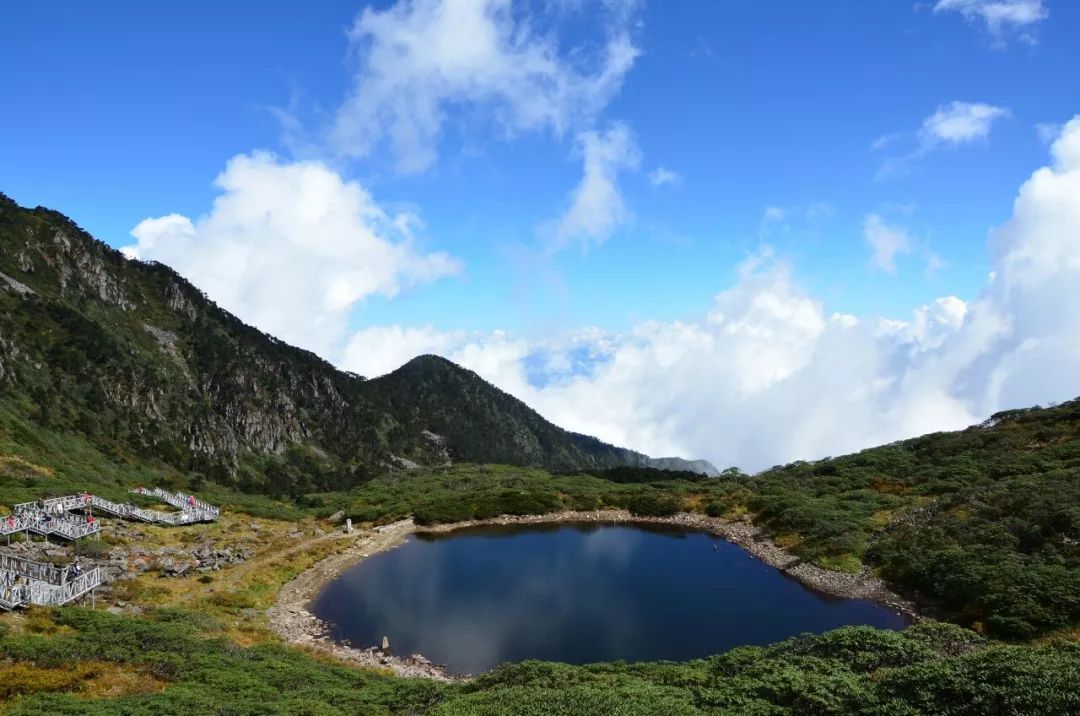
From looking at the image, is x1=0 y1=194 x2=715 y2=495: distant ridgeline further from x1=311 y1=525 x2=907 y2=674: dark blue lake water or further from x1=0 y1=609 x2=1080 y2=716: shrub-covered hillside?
x1=0 y1=609 x2=1080 y2=716: shrub-covered hillside

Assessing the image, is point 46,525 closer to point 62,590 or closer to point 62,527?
point 62,527

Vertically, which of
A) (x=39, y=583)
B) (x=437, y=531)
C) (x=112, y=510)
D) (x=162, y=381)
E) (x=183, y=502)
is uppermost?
(x=162, y=381)

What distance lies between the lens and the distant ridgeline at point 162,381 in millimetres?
97500

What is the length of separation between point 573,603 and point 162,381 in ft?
398

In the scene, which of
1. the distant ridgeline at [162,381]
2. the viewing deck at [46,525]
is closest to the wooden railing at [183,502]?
the viewing deck at [46,525]

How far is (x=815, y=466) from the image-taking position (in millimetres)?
84188

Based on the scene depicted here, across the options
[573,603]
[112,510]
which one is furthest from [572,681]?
[112,510]

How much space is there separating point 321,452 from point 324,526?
97996 millimetres

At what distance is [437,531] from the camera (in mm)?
66625

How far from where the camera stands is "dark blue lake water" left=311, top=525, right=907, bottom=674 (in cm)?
3534

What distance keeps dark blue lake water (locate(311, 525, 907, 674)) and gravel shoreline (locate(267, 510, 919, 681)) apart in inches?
42.6

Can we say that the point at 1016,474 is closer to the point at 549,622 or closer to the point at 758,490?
the point at 758,490

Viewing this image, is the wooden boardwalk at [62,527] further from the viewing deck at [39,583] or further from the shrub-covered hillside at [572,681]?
the shrub-covered hillside at [572,681]

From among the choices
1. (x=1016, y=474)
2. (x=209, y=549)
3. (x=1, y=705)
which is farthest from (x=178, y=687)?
(x=1016, y=474)
